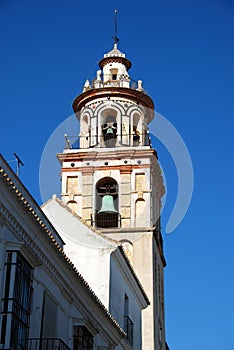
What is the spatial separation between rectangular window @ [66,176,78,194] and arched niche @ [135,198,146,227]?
315 centimetres

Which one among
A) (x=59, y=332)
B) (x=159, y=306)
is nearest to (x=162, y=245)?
(x=159, y=306)

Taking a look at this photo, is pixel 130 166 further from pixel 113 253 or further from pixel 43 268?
pixel 43 268

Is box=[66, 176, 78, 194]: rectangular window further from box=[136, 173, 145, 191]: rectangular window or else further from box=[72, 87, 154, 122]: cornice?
box=[72, 87, 154, 122]: cornice

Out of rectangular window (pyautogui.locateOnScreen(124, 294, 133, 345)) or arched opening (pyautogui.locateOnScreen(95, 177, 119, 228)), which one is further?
arched opening (pyautogui.locateOnScreen(95, 177, 119, 228))

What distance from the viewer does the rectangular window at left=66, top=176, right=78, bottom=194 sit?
A: 39625 millimetres

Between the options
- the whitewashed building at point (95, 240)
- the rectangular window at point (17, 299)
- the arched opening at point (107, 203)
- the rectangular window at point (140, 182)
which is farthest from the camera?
the rectangular window at point (140, 182)

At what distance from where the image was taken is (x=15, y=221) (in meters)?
16.7

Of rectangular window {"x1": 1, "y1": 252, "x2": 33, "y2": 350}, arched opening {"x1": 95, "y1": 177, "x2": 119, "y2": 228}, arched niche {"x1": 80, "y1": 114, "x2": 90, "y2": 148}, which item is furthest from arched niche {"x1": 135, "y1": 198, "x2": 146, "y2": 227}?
rectangular window {"x1": 1, "y1": 252, "x2": 33, "y2": 350}

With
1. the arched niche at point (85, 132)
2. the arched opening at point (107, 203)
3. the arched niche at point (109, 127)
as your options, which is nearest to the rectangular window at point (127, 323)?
the arched opening at point (107, 203)

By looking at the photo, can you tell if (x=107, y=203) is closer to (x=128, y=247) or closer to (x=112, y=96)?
(x=128, y=247)

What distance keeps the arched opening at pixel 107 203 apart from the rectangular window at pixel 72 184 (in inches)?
43.0

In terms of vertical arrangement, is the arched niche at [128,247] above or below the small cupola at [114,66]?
below

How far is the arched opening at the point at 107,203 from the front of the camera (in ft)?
124

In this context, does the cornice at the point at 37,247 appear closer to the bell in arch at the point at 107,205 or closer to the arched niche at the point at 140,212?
the bell in arch at the point at 107,205
